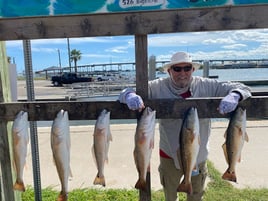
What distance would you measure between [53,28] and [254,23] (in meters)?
1.53

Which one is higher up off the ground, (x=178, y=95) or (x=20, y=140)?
(x=178, y=95)

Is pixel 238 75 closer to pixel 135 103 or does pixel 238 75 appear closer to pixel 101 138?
pixel 135 103

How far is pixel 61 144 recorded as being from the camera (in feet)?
7.45

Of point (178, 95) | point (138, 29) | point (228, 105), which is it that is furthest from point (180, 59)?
point (228, 105)

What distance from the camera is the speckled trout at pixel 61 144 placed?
7.41 feet

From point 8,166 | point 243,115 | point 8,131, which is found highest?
point 243,115

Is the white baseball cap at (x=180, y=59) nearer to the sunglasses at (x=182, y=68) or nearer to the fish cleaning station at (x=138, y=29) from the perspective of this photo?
the sunglasses at (x=182, y=68)

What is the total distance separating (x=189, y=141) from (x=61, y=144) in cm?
91

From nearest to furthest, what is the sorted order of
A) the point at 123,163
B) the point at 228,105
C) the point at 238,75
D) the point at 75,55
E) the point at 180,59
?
the point at 228,105, the point at 180,59, the point at 123,163, the point at 238,75, the point at 75,55

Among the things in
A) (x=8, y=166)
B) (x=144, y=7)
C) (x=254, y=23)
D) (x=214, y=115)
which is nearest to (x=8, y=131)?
(x=8, y=166)

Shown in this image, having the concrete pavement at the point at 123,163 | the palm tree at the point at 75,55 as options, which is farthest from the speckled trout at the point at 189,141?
the palm tree at the point at 75,55

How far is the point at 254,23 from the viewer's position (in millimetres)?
2363

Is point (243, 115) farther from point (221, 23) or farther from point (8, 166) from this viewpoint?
point (8, 166)

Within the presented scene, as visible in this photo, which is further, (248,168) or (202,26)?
(248,168)
